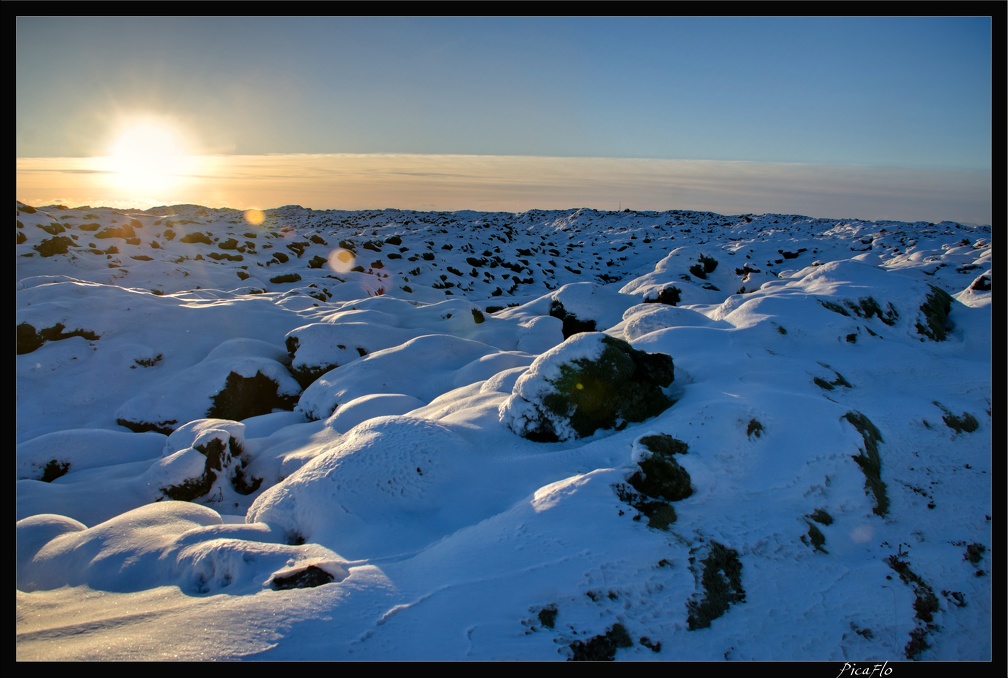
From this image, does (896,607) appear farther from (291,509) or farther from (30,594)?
(30,594)

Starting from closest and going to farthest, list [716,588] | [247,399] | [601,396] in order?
[716,588] → [601,396] → [247,399]

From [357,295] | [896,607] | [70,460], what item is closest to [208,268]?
[357,295]

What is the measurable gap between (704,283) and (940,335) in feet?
38.9

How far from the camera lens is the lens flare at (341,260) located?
27895mm

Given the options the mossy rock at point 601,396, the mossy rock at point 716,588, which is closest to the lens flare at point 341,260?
the mossy rock at point 601,396

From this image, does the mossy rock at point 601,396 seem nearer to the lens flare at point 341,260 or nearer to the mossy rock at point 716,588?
the mossy rock at point 716,588

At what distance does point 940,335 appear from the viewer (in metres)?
10.0

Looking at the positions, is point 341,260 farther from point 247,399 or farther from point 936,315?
point 936,315

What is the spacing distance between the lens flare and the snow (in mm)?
15646

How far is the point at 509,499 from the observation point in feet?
17.1
